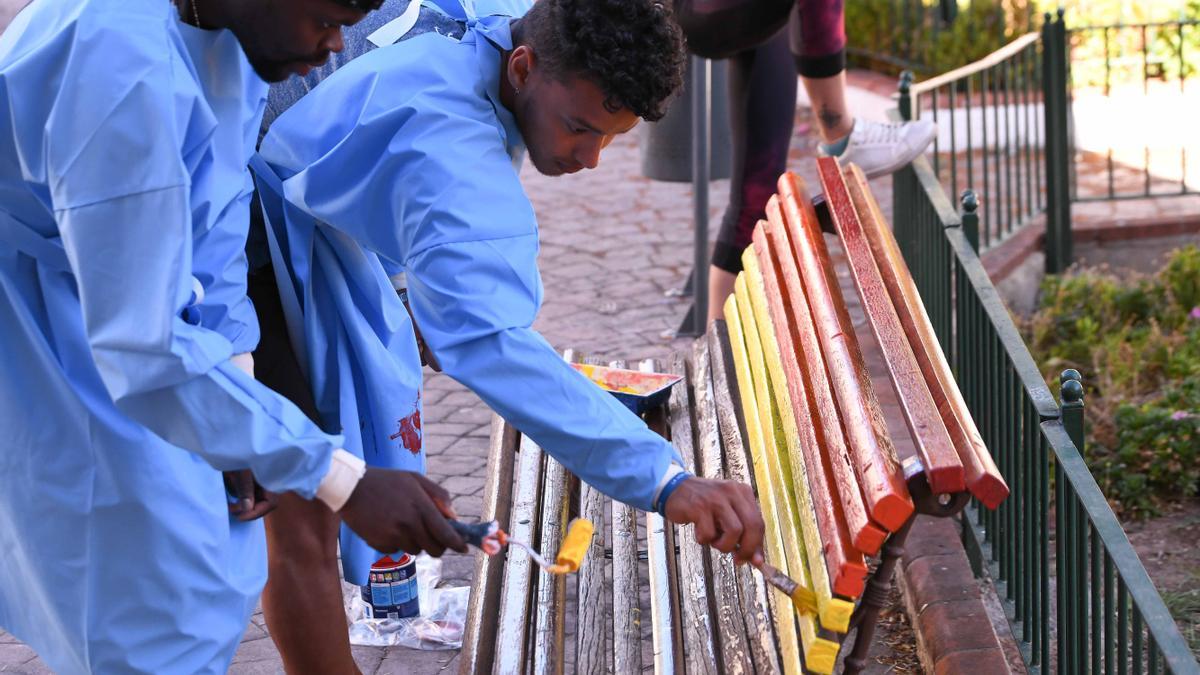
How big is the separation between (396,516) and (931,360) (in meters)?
1.12

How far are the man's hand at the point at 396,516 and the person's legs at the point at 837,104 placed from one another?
3114 mm

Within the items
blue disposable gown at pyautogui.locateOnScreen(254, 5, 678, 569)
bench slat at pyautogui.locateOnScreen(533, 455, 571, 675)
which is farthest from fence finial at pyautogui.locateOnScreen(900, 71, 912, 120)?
blue disposable gown at pyautogui.locateOnScreen(254, 5, 678, 569)

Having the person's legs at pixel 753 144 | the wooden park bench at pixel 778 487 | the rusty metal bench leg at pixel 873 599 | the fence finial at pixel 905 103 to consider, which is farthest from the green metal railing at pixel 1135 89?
the rusty metal bench leg at pixel 873 599

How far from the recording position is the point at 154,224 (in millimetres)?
2041

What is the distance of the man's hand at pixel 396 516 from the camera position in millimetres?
2193

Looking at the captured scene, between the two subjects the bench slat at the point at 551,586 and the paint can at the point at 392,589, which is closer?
the bench slat at the point at 551,586

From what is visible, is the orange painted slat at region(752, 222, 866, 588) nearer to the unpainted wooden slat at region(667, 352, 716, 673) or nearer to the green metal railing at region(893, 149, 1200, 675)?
the unpainted wooden slat at region(667, 352, 716, 673)

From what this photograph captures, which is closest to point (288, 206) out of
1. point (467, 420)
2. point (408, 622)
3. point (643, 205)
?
point (408, 622)

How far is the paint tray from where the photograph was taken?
12.8 ft

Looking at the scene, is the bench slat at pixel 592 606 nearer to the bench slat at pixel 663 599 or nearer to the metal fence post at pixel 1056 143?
the bench slat at pixel 663 599

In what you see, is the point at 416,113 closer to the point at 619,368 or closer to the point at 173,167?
the point at 173,167

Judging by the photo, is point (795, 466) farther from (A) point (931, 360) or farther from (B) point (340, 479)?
(B) point (340, 479)

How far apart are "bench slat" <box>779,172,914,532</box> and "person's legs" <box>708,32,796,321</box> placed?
94 cm

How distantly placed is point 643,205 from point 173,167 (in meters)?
6.31
